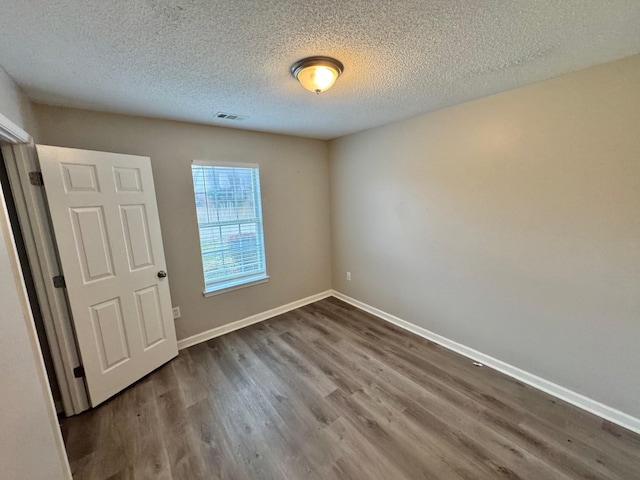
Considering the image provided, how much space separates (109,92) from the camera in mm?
1813

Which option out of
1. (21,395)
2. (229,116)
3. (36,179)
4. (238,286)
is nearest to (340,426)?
(21,395)

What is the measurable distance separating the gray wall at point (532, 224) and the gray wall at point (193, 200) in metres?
1.05

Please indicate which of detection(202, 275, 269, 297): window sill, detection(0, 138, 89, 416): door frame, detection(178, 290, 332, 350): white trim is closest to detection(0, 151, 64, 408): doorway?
detection(0, 138, 89, 416): door frame

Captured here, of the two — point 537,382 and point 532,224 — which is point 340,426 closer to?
point 537,382

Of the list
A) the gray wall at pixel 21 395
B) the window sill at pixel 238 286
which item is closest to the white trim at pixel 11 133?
the gray wall at pixel 21 395

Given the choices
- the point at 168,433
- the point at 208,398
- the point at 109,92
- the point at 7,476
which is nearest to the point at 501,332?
the point at 208,398

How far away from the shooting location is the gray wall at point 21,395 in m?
0.86

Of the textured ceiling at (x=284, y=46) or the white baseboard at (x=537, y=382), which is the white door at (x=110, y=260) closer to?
the textured ceiling at (x=284, y=46)

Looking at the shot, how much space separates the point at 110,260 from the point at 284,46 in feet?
6.67

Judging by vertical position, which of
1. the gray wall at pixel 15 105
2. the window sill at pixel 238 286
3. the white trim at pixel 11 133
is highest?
the gray wall at pixel 15 105

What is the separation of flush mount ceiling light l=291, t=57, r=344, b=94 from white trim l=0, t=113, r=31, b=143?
1.57 metres

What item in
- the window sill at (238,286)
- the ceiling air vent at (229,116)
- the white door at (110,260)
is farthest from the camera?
the window sill at (238,286)

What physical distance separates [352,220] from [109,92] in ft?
8.91

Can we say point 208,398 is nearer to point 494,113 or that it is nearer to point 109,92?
point 109,92
